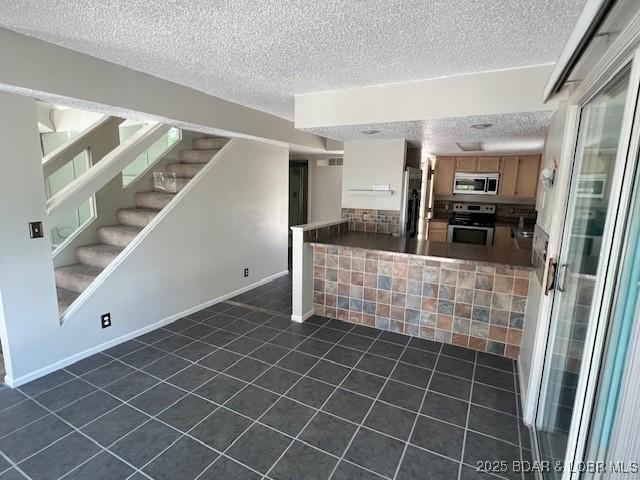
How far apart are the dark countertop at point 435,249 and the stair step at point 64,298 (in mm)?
2345

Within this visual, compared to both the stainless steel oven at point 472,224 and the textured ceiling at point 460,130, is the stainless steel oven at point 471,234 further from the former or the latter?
the textured ceiling at point 460,130

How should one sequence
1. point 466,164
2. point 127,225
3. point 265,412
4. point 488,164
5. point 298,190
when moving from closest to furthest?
point 265,412 < point 127,225 < point 488,164 < point 466,164 < point 298,190

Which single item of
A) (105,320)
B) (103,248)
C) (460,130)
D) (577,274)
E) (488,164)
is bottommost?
(105,320)

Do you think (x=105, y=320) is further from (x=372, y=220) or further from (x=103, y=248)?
(x=372, y=220)

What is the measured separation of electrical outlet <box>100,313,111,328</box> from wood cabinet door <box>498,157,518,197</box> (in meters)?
5.87

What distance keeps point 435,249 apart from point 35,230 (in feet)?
11.1

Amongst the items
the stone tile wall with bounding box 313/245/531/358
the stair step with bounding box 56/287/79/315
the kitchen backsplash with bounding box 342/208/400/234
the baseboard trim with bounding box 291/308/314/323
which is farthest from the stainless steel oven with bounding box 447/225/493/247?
the stair step with bounding box 56/287/79/315

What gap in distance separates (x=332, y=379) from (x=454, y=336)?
133 centimetres

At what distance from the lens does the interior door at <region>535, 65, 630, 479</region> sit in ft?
4.06

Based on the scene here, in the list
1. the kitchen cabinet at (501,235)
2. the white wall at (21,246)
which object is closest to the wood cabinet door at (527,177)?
the kitchen cabinet at (501,235)

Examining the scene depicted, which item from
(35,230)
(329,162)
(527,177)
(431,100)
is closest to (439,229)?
(527,177)

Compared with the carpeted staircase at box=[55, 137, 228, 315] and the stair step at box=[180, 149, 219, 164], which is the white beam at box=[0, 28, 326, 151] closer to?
the stair step at box=[180, 149, 219, 164]

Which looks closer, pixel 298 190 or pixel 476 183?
pixel 476 183

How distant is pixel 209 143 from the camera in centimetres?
441
